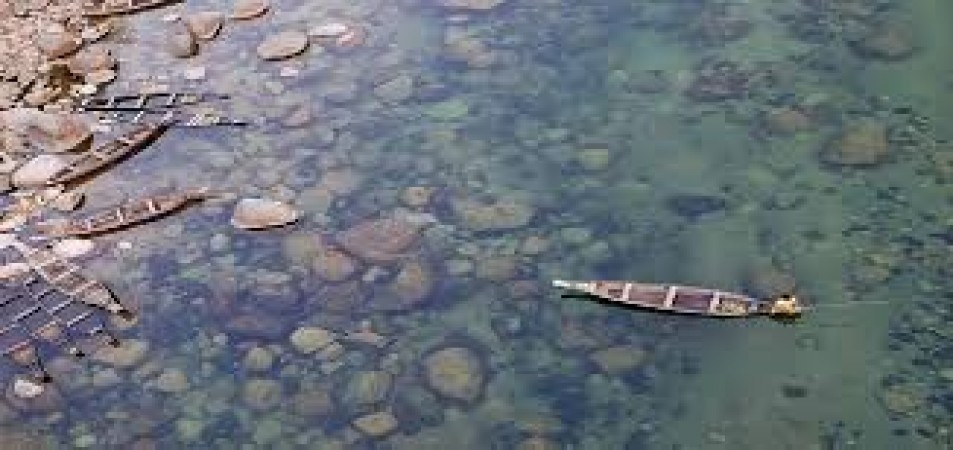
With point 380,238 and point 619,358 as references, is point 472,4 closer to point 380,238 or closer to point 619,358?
point 380,238

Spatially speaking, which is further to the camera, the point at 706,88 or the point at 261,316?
the point at 706,88

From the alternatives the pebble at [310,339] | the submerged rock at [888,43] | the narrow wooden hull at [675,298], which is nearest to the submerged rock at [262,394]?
the pebble at [310,339]

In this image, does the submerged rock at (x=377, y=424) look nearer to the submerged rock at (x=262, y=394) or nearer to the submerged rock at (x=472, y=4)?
the submerged rock at (x=262, y=394)

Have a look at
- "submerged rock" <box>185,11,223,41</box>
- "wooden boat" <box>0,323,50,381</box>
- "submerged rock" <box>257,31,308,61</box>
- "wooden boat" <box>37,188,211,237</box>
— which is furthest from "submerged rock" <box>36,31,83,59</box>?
"wooden boat" <box>0,323,50,381</box>

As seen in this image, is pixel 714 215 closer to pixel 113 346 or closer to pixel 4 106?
pixel 113 346

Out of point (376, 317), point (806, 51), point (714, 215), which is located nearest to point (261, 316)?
point (376, 317)

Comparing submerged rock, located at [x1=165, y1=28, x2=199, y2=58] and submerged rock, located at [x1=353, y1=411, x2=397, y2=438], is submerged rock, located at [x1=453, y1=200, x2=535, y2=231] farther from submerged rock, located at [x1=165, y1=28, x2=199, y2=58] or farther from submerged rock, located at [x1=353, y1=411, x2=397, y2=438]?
submerged rock, located at [x1=165, y1=28, x2=199, y2=58]

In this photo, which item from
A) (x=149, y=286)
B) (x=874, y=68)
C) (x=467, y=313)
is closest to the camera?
(x=467, y=313)
